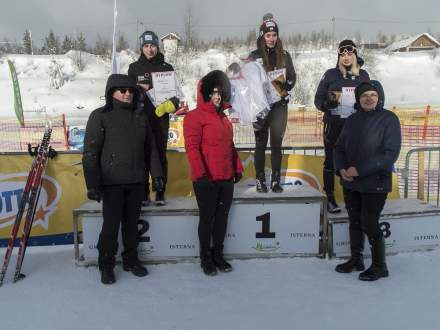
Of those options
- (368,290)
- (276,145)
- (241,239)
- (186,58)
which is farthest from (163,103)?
(186,58)

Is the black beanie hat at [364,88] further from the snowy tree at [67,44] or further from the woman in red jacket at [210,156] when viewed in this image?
the snowy tree at [67,44]

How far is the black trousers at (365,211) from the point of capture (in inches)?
154

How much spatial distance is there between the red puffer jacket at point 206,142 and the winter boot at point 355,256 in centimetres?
143

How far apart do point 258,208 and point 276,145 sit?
794 millimetres

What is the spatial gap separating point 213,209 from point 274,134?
1213 mm

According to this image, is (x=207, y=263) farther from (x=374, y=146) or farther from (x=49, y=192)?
(x=49, y=192)

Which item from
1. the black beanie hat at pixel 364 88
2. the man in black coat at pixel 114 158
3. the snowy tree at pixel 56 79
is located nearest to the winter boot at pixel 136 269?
the man in black coat at pixel 114 158

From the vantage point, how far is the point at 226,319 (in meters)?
3.38

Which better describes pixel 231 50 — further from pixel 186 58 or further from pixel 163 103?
pixel 163 103

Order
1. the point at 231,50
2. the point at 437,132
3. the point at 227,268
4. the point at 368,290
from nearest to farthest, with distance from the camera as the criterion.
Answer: the point at 368,290 → the point at 227,268 → the point at 437,132 → the point at 231,50

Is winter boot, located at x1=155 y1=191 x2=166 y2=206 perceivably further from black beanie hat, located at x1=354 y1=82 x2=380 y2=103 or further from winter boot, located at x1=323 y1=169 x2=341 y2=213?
black beanie hat, located at x1=354 y1=82 x2=380 y2=103

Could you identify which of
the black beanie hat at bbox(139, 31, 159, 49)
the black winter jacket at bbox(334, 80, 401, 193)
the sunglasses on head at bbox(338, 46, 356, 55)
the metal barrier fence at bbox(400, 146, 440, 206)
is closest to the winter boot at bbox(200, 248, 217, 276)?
the black winter jacket at bbox(334, 80, 401, 193)

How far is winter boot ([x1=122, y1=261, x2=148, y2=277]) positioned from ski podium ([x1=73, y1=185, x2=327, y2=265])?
0.83 feet

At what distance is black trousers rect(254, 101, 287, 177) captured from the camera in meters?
4.71
